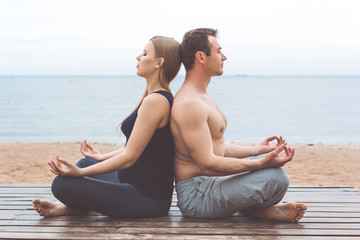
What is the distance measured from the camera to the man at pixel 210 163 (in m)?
2.98

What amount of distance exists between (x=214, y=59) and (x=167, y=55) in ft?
1.15

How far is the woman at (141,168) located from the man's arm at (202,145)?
162mm

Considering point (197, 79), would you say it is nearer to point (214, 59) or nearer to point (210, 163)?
point (214, 59)

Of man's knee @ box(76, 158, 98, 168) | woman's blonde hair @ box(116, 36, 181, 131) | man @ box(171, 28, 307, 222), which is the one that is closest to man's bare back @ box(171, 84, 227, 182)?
man @ box(171, 28, 307, 222)

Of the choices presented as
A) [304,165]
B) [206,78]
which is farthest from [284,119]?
[206,78]

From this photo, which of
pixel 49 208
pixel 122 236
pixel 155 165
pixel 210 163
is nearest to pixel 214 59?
pixel 210 163

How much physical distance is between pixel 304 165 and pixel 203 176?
7313 millimetres

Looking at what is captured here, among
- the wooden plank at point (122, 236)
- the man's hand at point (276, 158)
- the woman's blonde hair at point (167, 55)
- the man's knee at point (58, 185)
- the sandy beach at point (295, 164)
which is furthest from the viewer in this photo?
the sandy beach at point (295, 164)

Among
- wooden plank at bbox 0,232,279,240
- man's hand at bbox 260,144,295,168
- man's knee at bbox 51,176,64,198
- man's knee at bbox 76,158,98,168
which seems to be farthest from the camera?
man's knee at bbox 76,158,98,168

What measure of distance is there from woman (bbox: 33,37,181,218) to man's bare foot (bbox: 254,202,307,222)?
743 mm

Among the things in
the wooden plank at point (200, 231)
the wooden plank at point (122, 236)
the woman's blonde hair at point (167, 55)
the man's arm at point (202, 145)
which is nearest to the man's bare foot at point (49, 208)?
the wooden plank at point (200, 231)

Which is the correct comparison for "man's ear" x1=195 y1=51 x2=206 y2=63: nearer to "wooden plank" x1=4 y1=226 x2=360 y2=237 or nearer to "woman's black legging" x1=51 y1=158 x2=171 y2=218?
"woman's black legging" x1=51 y1=158 x2=171 y2=218

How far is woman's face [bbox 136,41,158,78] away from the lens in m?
3.18

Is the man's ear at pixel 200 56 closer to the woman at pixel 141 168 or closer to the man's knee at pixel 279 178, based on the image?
the woman at pixel 141 168
